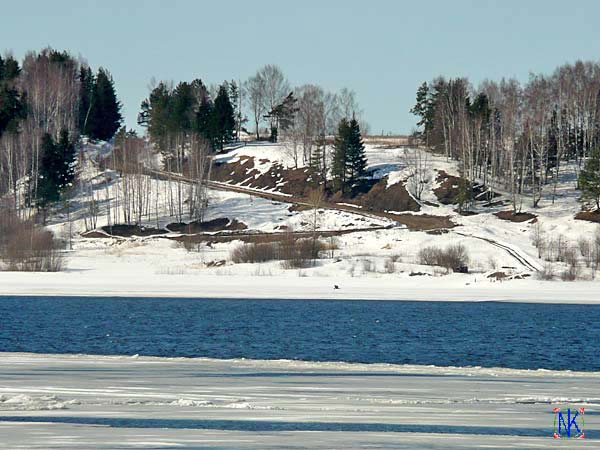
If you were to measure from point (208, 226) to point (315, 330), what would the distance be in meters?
50.6

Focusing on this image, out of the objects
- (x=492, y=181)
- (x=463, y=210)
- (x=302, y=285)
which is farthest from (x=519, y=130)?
(x=302, y=285)

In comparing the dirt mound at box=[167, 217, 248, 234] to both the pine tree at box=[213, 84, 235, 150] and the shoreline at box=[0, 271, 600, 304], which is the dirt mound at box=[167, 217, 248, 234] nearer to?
the shoreline at box=[0, 271, 600, 304]

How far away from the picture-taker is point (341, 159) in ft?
335

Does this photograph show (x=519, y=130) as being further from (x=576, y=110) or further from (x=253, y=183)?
(x=253, y=183)

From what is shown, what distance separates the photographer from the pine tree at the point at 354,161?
10288 centimetres

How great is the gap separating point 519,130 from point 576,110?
9155mm

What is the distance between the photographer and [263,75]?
474 feet

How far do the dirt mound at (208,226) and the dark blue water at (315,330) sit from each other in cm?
3075

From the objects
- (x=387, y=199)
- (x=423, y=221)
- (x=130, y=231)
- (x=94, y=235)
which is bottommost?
(x=94, y=235)

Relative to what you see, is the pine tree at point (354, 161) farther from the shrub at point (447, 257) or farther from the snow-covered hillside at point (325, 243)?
the shrub at point (447, 257)

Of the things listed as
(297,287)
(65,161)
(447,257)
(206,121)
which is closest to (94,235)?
(65,161)

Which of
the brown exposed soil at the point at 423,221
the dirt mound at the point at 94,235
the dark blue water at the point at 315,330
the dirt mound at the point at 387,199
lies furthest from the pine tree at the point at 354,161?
the dark blue water at the point at 315,330

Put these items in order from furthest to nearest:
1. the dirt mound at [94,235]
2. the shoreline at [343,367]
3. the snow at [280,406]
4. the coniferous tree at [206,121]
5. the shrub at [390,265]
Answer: the coniferous tree at [206,121] < the dirt mound at [94,235] < the shrub at [390,265] < the shoreline at [343,367] < the snow at [280,406]

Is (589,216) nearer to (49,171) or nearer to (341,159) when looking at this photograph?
(341,159)
